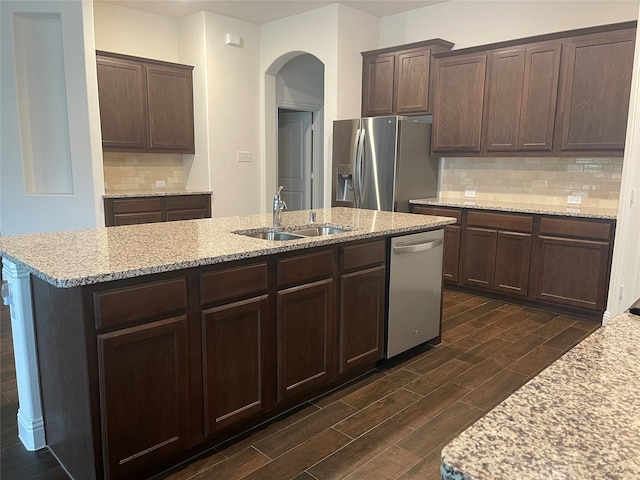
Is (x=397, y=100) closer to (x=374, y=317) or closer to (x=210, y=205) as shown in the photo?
(x=210, y=205)

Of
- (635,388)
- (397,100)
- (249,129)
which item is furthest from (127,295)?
(249,129)

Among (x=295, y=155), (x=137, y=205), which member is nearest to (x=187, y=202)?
(x=137, y=205)

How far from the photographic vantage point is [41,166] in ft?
15.7

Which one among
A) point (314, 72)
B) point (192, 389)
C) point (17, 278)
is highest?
point (314, 72)

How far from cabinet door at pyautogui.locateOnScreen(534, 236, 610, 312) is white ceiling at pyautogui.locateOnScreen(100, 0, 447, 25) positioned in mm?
2960

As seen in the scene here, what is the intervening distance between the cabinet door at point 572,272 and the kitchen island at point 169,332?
221 cm

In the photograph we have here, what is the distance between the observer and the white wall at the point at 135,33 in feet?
17.4

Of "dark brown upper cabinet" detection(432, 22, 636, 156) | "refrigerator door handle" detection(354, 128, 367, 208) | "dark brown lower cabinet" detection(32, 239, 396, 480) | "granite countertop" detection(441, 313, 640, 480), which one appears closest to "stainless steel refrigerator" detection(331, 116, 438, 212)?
"refrigerator door handle" detection(354, 128, 367, 208)

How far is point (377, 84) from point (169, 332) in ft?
14.4

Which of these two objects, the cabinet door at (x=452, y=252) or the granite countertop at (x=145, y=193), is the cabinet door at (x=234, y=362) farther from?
the granite countertop at (x=145, y=193)

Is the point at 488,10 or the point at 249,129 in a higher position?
the point at 488,10

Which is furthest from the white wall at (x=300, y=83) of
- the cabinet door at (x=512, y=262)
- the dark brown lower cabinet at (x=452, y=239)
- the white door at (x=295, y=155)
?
the cabinet door at (x=512, y=262)

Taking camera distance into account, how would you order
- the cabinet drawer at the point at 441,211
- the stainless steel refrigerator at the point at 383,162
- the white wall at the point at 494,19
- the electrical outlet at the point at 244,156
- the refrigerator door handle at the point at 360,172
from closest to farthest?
the white wall at the point at 494,19 < the cabinet drawer at the point at 441,211 < the stainless steel refrigerator at the point at 383,162 < the refrigerator door handle at the point at 360,172 < the electrical outlet at the point at 244,156

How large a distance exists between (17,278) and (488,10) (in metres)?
4.88
